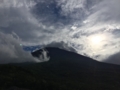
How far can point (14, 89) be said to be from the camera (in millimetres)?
129750

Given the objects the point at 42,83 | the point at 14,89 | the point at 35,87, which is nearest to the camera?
the point at 14,89

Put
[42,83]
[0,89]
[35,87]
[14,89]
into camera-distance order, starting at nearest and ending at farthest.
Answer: [14,89]
[0,89]
[35,87]
[42,83]

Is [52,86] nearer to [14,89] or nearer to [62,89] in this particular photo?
[62,89]

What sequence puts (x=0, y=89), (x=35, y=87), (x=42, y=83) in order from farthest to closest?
(x=42, y=83)
(x=35, y=87)
(x=0, y=89)

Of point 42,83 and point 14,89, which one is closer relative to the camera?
point 14,89

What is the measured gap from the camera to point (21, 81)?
188500 millimetres

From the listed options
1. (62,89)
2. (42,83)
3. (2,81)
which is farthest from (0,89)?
(62,89)

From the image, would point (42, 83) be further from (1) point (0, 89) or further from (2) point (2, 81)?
(1) point (0, 89)

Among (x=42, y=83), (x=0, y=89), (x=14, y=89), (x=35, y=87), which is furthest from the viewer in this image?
(x=42, y=83)

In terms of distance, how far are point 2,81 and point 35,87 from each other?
3449 cm

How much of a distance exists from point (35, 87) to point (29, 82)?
44.0ft

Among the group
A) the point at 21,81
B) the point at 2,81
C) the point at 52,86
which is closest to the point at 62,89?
the point at 52,86

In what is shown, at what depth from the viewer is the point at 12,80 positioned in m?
190

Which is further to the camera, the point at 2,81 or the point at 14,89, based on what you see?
the point at 2,81
